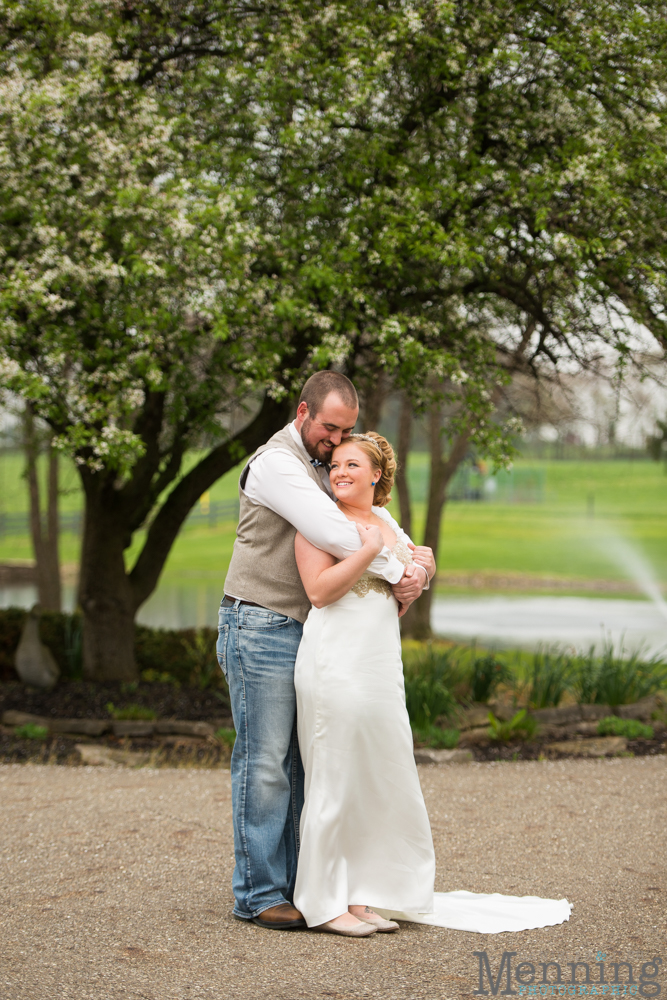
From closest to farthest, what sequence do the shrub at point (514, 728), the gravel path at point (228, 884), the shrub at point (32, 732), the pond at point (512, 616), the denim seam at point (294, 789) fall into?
the gravel path at point (228, 884), the denim seam at point (294, 789), the shrub at point (514, 728), the shrub at point (32, 732), the pond at point (512, 616)

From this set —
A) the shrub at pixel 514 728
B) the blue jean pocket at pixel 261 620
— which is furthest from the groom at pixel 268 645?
the shrub at pixel 514 728

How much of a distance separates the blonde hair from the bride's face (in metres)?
0.02

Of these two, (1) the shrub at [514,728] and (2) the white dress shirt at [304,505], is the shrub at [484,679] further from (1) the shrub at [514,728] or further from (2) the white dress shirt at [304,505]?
(2) the white dress shirt at [304,505]

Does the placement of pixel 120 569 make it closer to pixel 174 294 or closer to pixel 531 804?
pixel 174 294

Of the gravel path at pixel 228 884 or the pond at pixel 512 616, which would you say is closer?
the gravel path at pixel 228 884

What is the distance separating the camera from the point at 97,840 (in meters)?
4.73

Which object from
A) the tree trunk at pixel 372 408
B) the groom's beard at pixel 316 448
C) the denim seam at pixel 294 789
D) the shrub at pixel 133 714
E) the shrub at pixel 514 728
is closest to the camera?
the groom's beard at pixel 316 448

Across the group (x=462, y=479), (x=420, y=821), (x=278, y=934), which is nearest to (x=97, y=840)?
(x=278, y=934)

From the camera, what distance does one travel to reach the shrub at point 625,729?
756 centimetres

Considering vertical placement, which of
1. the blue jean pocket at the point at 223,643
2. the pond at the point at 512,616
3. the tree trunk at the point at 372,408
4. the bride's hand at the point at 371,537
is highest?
the tree trunk at the point at 372,408

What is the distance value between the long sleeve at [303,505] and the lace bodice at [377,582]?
87mm

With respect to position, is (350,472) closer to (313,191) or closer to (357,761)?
(357,761)

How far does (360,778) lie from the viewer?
3.48m

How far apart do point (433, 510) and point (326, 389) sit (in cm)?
1127
